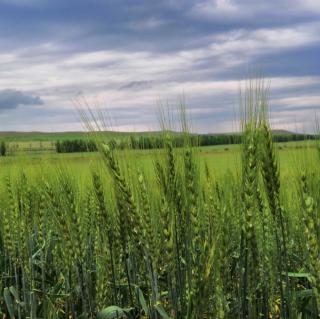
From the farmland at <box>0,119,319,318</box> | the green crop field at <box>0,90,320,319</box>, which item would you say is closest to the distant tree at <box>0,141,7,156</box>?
the farmland at <box>0,119,319,318</box>

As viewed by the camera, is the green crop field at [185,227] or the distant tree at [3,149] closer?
the green crop field at [185,227]

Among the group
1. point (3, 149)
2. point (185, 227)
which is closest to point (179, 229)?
point (185, 227)

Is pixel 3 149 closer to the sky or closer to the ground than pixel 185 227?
closer to the sky

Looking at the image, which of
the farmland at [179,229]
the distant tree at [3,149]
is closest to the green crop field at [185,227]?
the farmland at [179,229]

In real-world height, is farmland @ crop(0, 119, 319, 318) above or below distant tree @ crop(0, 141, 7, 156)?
below

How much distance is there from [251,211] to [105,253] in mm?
1007

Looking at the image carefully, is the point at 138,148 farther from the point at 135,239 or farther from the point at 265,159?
the point at 265,159

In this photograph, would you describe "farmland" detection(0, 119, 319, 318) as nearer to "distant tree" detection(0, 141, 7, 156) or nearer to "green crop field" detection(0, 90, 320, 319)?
"green crop field" detection(0, 90, 320, 319)

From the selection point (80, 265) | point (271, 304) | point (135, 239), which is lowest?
point (271, 304)

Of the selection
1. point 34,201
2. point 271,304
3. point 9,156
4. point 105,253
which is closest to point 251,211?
Result: point 271,304

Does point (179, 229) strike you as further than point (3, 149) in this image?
No

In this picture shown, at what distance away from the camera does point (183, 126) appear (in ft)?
6.95

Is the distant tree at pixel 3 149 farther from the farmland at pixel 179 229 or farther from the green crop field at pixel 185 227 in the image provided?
the green crop field at pixel 185 227

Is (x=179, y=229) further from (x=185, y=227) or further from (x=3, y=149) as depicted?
(x=3, y=149)
